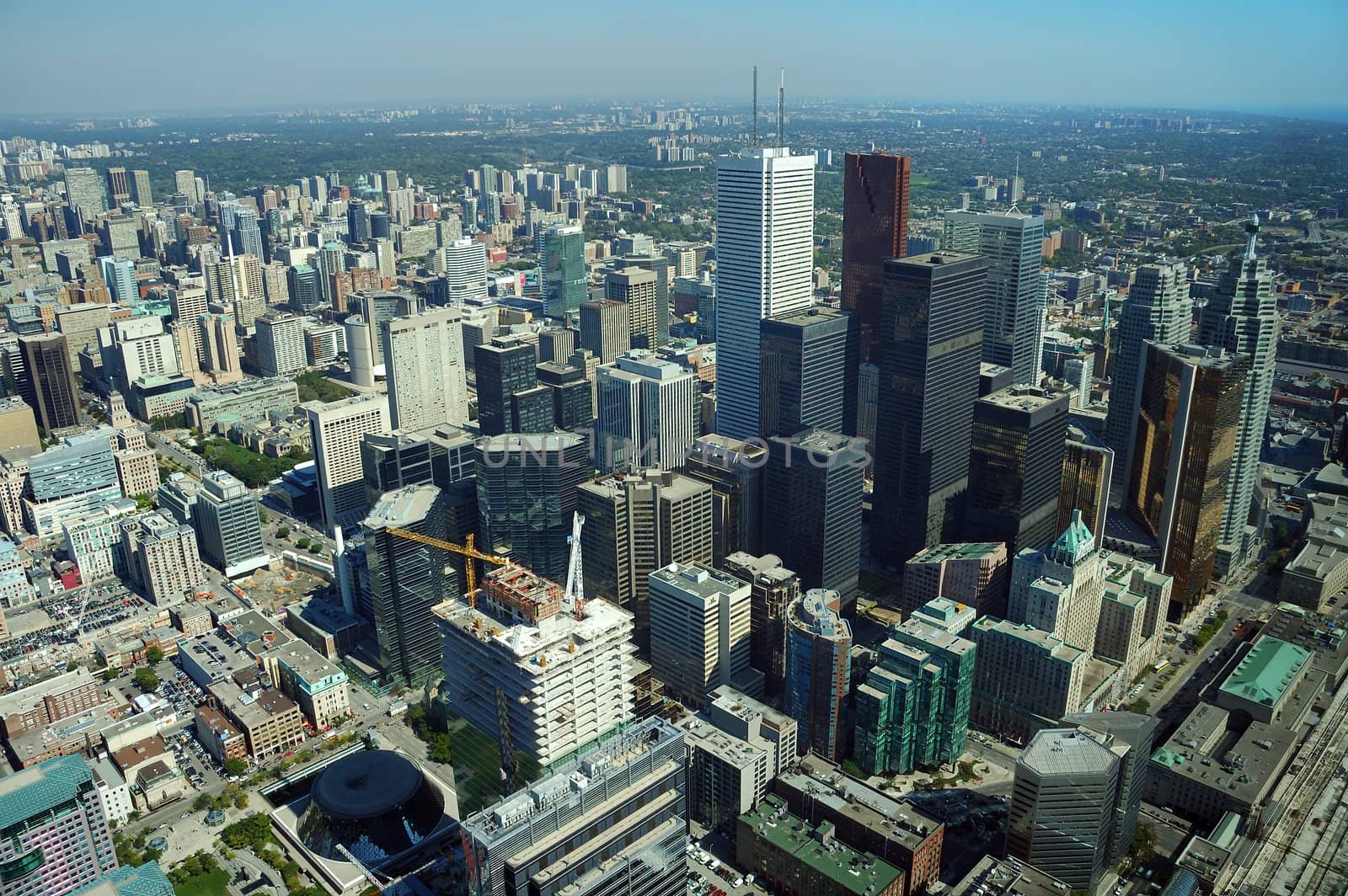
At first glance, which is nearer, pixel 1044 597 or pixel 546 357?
pixel 1044 597

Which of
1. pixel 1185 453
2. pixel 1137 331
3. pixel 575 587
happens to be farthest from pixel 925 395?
pixel 575 587

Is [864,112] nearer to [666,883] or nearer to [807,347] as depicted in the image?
[807,347]

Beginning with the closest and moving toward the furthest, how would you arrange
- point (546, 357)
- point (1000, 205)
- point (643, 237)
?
point (546, 357), point (1000, 205), point (643, 237)

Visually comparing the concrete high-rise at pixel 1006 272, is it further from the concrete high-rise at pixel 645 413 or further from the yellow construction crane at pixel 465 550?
the yellow construction crane at pixel 465 550

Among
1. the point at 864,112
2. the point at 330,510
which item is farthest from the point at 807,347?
Answer: the point at 864,112

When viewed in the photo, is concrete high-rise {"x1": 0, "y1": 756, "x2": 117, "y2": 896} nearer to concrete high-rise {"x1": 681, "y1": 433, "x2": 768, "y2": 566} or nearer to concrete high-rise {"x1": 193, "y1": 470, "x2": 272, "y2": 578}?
concrete high-rise {"x1": 193, "y1": 470, "x2": 272, "y2": 578}

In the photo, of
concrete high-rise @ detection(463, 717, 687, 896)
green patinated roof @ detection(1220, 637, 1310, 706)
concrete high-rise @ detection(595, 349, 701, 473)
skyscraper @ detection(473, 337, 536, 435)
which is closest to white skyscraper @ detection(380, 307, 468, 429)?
skyscraper @ detection(473, 337, 536, 435)

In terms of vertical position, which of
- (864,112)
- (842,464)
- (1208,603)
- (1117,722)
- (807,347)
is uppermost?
(864,112)
